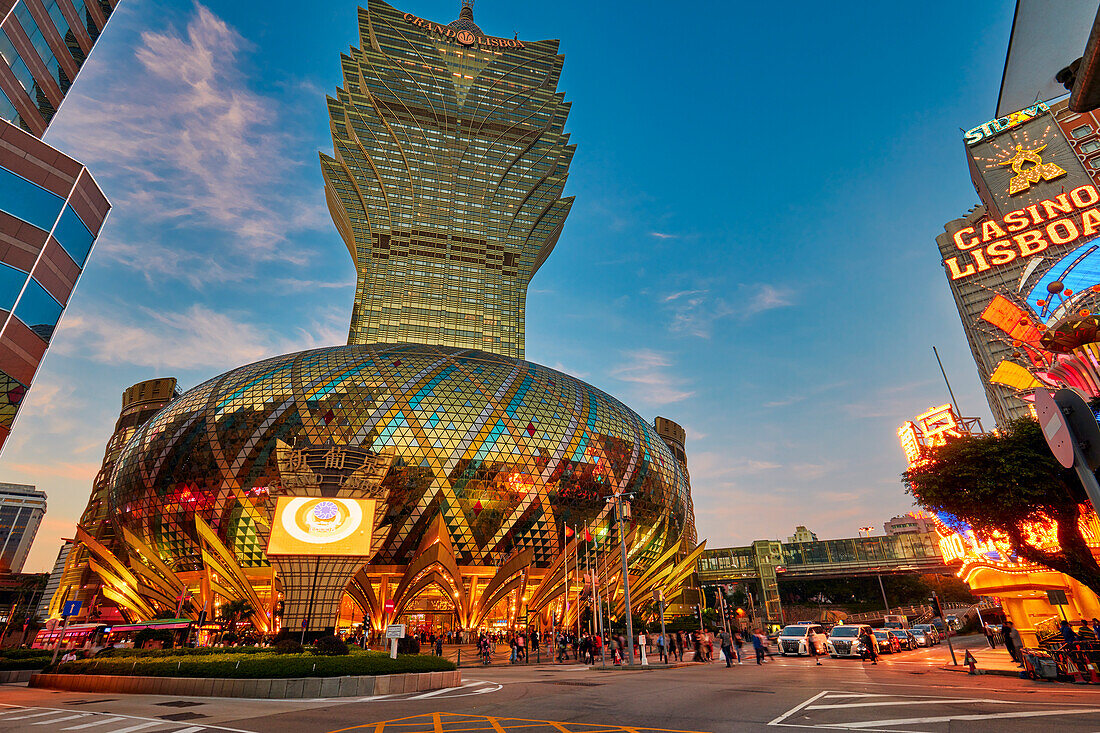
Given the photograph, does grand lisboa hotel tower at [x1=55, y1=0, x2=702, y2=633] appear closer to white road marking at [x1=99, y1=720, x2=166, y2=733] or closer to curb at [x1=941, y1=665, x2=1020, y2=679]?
curb at [x1=941, y1=665, x2=1020, y2=679]

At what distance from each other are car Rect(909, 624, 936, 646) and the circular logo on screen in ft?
162

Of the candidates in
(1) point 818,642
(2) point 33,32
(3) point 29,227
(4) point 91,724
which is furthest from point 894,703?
(2) point 33,32

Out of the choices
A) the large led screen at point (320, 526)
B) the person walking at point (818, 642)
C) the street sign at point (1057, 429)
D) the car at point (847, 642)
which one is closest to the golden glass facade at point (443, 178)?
the large led screen at point (320, 526)

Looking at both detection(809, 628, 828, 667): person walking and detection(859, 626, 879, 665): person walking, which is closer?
detection(859, 626, 879, 665): person walking

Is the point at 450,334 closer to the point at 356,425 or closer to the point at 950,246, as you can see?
the point at 356,425

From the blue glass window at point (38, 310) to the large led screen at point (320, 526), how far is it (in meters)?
15.9

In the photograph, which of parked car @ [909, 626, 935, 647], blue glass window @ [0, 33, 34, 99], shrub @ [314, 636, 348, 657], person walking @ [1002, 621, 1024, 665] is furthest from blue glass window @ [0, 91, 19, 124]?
parked car @ [909, 626, 935, 647]

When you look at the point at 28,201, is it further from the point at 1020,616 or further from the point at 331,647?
the point at 1020,616

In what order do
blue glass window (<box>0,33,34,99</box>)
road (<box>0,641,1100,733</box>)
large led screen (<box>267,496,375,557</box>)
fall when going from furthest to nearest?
large led screen (<box>267,496,375,557</box>), blue glass window (<box>0,33,34,99</box>), road (<box>0,641,1100,733</box>)

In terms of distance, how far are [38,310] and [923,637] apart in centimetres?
6653

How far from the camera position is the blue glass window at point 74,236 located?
17.2 meters

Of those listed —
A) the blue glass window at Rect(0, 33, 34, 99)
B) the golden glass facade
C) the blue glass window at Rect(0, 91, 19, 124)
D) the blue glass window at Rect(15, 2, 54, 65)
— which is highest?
the golden glass facade

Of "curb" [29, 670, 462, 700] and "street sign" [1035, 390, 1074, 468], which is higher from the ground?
"street sign" [1035, 390, 1074, 468]

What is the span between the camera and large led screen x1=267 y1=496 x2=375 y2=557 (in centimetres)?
2978
